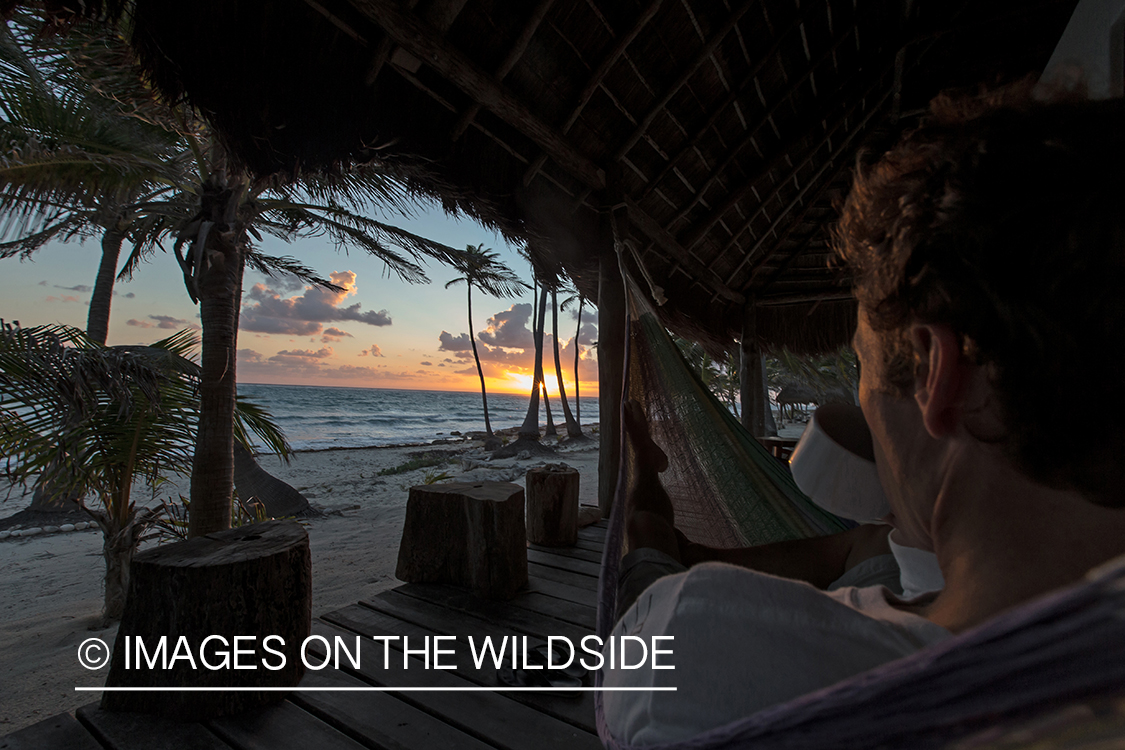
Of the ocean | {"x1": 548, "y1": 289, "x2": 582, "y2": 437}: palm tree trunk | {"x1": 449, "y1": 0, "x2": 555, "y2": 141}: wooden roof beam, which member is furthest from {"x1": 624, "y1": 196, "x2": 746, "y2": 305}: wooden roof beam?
the ocean

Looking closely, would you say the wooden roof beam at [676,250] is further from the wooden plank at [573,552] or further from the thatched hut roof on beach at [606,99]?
the wooden plank at [573,552]

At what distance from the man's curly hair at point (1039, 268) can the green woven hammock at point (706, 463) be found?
984 millimetres

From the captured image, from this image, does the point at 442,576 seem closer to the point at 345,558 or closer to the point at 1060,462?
the point at 1060,462

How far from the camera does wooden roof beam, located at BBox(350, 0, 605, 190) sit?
1441mm

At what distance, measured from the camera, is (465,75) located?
1664 mm

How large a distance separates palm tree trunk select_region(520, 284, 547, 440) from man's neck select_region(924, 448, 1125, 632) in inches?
444

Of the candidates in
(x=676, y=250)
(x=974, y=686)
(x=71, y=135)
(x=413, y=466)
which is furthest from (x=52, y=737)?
(x=413, y=466)

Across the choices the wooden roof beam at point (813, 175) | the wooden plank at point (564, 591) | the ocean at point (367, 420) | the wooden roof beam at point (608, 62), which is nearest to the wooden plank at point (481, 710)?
the wooden plank at point (564, 591)

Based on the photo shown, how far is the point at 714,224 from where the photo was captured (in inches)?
135

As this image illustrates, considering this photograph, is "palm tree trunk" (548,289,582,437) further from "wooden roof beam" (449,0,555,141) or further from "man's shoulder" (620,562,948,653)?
"man's shoulder" (620,562,948,653)

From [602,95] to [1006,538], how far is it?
236 centimetres

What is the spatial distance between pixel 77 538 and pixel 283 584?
5417 millimetres

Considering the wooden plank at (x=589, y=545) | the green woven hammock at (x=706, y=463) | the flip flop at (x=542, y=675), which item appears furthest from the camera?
the wooden plank at (x=589, y=545)

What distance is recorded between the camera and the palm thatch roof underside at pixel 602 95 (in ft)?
4.80
